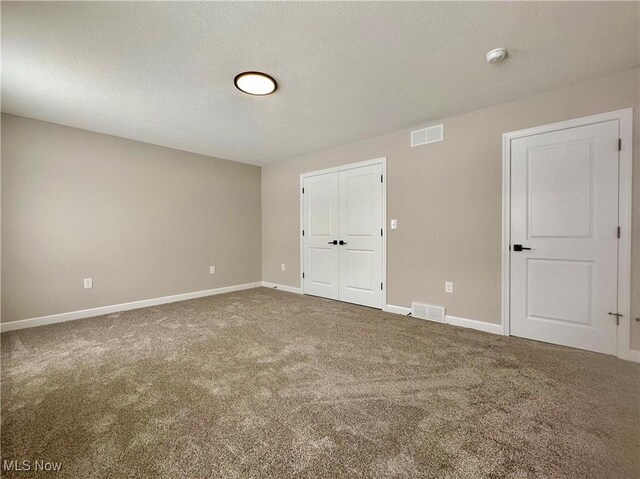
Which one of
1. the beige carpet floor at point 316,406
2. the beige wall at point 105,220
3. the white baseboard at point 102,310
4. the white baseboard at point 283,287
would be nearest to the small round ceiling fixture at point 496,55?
the beige carpet floor at point 316,406

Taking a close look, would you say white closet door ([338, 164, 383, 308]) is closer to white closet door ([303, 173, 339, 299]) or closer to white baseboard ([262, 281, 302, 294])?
white closet door ([303, 173, 339, 299])

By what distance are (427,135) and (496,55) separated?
1322 millimetres

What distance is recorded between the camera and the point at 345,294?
4.19 m

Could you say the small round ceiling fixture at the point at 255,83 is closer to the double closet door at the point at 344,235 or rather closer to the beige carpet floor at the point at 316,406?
the double closet door at the point at 344,235

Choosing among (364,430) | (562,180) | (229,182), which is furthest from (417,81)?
(229,182)

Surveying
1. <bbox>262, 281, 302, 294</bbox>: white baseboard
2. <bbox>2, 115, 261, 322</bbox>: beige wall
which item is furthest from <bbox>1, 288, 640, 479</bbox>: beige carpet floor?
<bbox>262, 281, 302, 294</bbox>: white baseboard

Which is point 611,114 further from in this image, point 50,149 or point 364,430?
point 50,149

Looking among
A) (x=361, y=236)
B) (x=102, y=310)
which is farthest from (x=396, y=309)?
(x=102, y=310)

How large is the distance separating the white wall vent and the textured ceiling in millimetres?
2246

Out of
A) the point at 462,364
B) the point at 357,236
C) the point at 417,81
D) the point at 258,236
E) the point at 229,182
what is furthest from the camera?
the point at 258,236

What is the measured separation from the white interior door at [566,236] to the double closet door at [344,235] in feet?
5.14

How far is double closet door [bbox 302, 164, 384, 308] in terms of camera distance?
3.82 m

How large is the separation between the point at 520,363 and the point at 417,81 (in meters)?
2.52

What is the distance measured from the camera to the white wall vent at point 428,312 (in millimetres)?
3216
